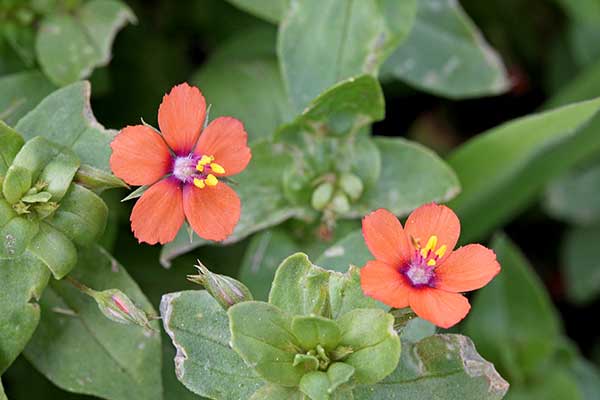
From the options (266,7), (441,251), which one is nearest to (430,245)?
(441,251)

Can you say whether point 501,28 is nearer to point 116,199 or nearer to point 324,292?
point 116,199

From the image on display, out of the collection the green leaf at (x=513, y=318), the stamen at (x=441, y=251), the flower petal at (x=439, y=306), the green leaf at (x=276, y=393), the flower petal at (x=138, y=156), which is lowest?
the green leaf at (x=513, y=318)

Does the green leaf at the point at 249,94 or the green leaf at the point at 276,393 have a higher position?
the green leaf at the point at 276,393

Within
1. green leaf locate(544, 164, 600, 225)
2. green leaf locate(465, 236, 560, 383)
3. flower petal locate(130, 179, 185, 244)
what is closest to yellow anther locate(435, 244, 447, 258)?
flower petal locate(130, 179, 185, 244)

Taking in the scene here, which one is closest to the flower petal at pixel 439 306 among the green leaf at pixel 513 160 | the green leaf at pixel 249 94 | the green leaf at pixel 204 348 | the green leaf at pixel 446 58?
the green leaf at pixel 204 348

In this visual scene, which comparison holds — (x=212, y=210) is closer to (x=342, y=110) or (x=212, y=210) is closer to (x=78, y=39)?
(x=342, y=110)

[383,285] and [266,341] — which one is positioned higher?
[383,285]

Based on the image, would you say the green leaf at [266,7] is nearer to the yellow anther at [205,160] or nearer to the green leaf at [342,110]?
the green leaf at [342,110]
